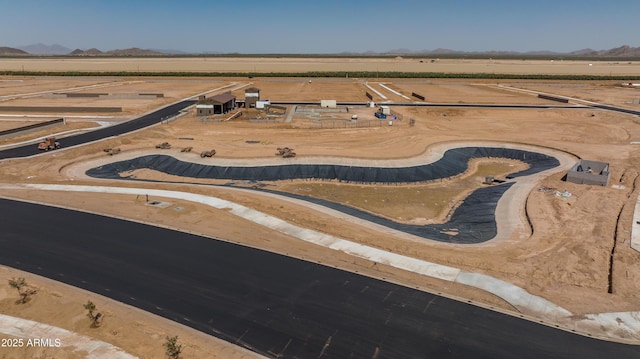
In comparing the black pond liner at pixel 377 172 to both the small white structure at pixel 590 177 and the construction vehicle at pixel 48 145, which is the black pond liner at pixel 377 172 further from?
the construction vehicle at pixel 48 145

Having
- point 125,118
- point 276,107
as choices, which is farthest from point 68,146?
point 276,107

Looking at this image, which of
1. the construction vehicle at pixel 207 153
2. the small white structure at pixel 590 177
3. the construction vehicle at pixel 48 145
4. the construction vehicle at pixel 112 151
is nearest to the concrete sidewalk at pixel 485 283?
the construction vehicle at pixel 207 153

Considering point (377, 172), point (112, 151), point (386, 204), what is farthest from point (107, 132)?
point (386, 204)

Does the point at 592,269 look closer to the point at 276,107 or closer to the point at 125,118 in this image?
the point at 276,107

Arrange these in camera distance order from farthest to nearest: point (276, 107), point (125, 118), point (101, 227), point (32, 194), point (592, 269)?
point (276, 107) → point (125, 118) → point (32, 194) → point (101, 227) → point (592, 269)

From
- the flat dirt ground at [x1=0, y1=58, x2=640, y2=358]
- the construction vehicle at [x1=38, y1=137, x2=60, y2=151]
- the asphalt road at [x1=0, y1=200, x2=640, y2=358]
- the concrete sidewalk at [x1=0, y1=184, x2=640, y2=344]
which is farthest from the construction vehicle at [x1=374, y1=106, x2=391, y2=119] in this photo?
the construction vehicle at [x1=38, y1=137, x2=60, y2=151]

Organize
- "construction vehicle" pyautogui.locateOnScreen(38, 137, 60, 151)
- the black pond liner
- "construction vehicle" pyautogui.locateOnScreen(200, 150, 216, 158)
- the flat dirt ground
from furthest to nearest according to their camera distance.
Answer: "construction vehicle" pyautogui.locateOnScreen(38, 137, 60, 151), "construction vehicle" pyautogui.locateOnScreen(200, 150, 216, 158), the black pond liner, the flat dirt ground

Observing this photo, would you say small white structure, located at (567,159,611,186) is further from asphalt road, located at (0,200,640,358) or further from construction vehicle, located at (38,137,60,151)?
construction vehicle, located at (38,137,60,151)
